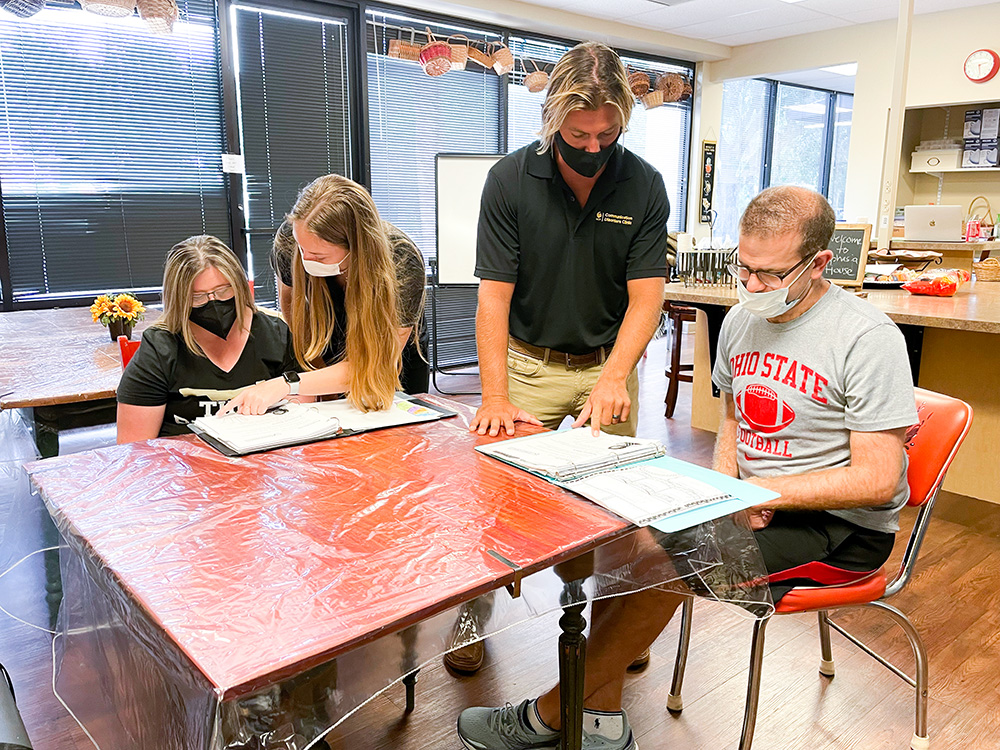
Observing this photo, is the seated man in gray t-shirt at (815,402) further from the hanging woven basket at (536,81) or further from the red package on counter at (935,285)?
the hanging woven basket at (536,81)

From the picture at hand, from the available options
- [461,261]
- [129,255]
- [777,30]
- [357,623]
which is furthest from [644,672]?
[777,30]

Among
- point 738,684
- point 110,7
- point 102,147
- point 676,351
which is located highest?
point 110,7

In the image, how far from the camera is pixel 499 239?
1.90m

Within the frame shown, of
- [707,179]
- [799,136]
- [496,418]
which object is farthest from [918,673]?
[799,136]

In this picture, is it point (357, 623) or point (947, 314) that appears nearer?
point (357, 623)

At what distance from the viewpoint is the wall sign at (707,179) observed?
7301 mm

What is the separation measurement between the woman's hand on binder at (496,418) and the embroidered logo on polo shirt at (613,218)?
55cm

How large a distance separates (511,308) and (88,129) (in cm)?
339

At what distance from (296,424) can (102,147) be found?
3504mm

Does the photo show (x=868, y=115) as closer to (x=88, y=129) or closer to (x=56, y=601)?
(x=88, y=129)

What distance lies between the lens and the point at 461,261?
4.90 meters

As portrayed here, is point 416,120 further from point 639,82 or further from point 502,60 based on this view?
point 639,82

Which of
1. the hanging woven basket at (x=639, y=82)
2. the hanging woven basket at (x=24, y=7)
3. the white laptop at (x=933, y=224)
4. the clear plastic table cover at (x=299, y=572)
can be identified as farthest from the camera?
the hanging woven basket at (x=639, y=82)

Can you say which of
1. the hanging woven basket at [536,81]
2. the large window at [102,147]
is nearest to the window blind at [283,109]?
the large window at [102,147]
